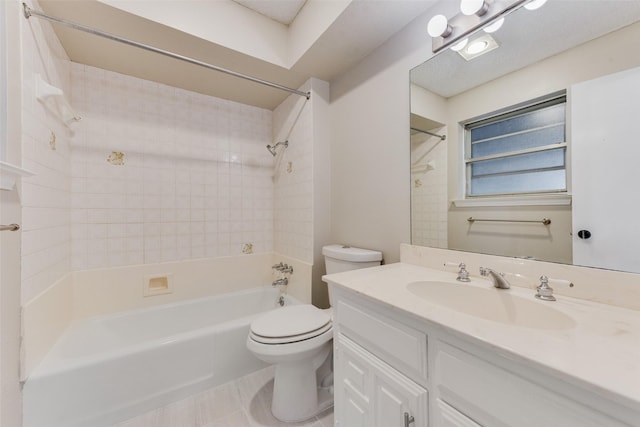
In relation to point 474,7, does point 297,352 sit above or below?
below

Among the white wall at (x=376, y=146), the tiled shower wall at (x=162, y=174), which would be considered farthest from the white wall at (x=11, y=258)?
the white wall at (x=376, y=146)

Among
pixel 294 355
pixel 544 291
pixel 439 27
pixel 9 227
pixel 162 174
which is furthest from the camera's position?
pixel 162 174

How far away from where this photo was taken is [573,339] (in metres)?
0.55

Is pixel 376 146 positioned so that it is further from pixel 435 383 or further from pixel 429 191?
pixel 435 383

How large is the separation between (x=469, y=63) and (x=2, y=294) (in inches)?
Result: 83.5

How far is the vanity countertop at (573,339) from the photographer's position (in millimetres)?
418

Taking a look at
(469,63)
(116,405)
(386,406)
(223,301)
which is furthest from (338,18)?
(116,405)

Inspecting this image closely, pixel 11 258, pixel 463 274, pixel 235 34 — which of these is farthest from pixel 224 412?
pixel 235 34

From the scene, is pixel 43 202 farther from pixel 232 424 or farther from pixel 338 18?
pixel 338 18

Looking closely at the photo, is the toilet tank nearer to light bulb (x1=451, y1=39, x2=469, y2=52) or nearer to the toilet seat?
the toilet seat

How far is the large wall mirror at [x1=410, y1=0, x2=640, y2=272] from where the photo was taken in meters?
0.75

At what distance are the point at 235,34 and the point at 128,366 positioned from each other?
198 centimetres

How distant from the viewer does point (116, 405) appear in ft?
4.21

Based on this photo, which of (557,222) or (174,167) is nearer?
(557,222)
